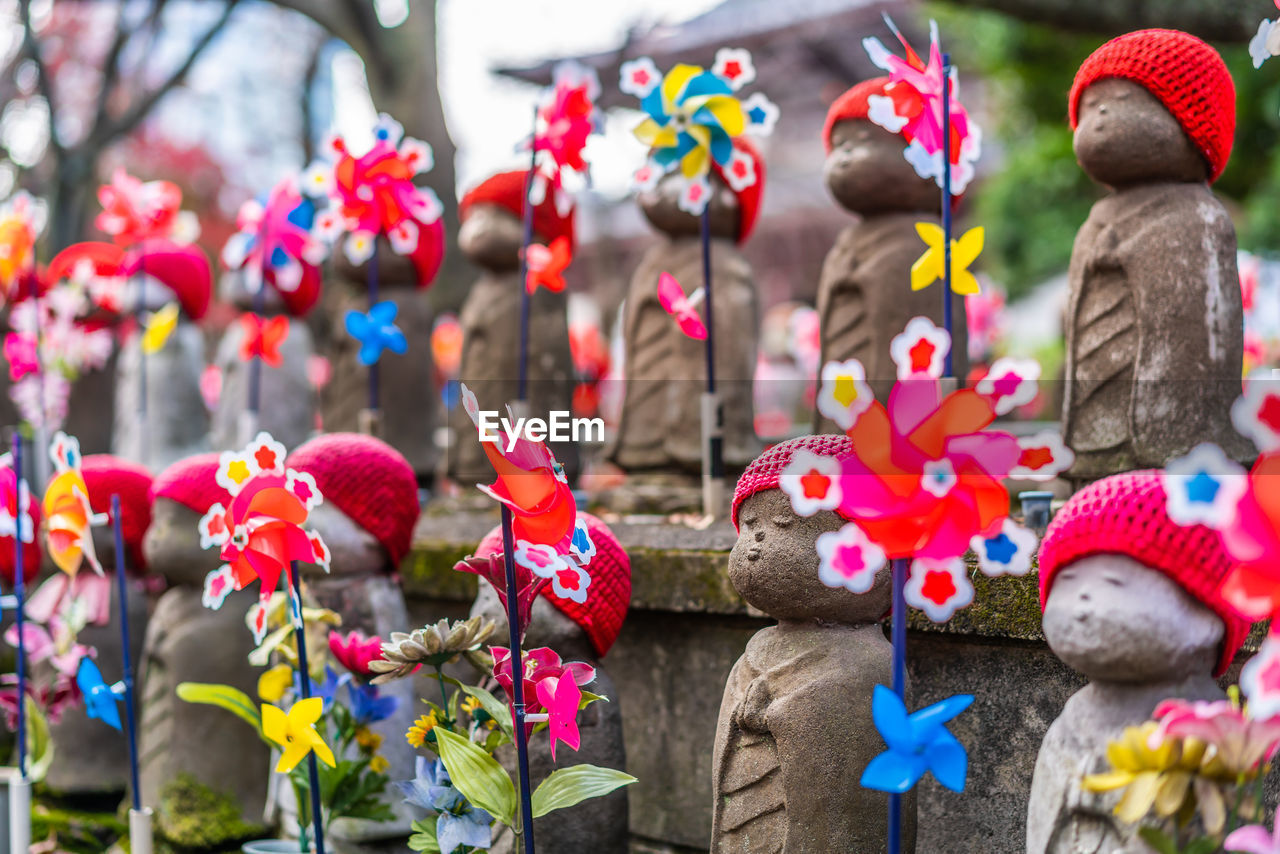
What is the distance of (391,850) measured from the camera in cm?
311

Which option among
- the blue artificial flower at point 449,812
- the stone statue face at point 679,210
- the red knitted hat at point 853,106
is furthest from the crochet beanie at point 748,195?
the blue artificial flower at point 449,812

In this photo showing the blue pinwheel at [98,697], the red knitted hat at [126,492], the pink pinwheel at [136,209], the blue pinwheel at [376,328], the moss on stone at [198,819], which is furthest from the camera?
the pink pinwheel at [136,209]

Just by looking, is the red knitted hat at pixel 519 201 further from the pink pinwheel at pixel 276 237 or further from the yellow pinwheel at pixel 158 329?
the yellow pinwheel at pixel 158 329

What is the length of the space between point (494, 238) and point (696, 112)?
4.16 feet

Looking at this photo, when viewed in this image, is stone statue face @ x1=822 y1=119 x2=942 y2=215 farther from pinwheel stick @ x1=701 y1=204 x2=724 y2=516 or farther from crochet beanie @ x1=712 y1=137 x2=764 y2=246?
pinwheel stick @ x1=701 y1=204 x2=724 y2=516

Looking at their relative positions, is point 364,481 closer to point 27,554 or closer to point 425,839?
point 425,839

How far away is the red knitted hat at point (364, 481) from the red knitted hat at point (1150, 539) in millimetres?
1772

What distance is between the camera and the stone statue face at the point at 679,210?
4.25 m

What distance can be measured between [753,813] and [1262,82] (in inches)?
389

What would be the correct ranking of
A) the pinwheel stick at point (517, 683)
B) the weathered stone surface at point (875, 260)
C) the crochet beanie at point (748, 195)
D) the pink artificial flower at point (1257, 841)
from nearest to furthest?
the pink artificial flower at point (1257, 841) < the pinwheel stick at point (517, 683) < the weathered stone surface at point (875, 260) < the crochet beanie at point (748, 195)

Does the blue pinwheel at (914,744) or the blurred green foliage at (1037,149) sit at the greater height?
the blurred green foliage at (1037,149)

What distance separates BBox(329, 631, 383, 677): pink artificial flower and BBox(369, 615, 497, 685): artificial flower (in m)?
0.26

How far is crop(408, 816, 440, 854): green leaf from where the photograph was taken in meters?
2.49

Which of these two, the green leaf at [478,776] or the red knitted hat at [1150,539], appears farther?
the green leaf at [478,776]
